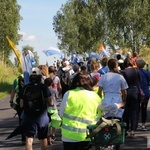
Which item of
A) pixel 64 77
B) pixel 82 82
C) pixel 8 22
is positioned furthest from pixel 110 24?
pixel 82 82

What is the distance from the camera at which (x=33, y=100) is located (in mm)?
7180

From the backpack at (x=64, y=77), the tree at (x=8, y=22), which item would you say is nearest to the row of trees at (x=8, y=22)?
the tree at (x=8, y=22)

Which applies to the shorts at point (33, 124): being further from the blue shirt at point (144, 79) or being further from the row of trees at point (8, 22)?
the row of trees at point (8, 22)

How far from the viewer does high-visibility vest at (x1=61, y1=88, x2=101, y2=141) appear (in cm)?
546

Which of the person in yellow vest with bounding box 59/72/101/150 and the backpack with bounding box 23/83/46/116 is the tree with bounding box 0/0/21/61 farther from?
the person in yellow vest with bounding box 59/72/101/150

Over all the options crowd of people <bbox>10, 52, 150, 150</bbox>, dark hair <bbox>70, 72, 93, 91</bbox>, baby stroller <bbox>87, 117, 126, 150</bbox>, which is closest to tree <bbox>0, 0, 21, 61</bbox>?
crowd of people <bbox>10, 52, 150, 150</bbox>

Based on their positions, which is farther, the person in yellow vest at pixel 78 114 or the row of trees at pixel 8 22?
the row of trees at pixel 8 22

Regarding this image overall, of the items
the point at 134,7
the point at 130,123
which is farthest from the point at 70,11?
the point at 130,123

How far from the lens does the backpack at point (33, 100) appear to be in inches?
282

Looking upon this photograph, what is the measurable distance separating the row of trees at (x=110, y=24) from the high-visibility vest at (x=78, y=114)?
44193 mm

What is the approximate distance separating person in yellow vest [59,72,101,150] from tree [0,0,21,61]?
5184 cm

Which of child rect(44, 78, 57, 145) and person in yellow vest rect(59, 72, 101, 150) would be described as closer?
person in yellow vest rect(59, 72, 101, 150)

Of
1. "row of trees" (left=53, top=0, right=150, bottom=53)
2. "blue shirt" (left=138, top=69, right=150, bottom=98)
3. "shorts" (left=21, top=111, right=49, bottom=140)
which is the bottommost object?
"shorts" (left=21, top=111, right=49, bottom=140)

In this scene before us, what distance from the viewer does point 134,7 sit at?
50500mm
